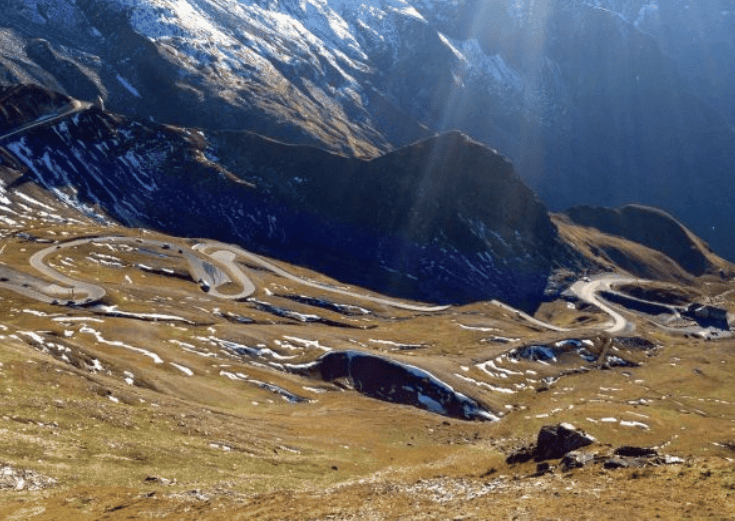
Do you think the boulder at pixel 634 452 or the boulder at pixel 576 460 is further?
the boulder at pixel 634 452

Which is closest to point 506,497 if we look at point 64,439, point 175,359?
point 64,439

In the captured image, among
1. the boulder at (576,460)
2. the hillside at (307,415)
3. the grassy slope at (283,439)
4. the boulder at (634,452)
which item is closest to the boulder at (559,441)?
the hillside at (307,415)

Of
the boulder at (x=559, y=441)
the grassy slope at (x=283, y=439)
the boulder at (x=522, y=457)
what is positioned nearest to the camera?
the grassy slope at (x=283, y=439)

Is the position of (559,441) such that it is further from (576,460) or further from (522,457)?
(576,460)

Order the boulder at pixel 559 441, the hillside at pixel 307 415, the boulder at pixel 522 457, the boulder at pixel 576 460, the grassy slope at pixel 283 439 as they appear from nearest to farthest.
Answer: the grassy slope at pixel 283 439 → the hillside at pixel 307 415 → the boulder at pixel 576 460 → the boulder at pixel 559 441 → the boulder at pixel 522 457

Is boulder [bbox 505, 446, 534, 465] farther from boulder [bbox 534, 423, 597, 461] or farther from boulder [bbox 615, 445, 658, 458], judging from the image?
boulder [bbox 615, 445, 658, 458]

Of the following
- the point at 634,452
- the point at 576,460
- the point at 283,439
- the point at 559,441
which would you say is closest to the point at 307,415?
the point at 283,439

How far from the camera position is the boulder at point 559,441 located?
63.7 metres

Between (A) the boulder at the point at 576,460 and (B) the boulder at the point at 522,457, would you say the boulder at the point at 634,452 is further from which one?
(B) the boulder at the point at 522,457

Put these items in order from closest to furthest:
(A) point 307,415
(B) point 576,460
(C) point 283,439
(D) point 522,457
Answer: (B) point 576,460, (D) point 522,457, (C) point 283,439, (A) point 307,415

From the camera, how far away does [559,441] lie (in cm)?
6494

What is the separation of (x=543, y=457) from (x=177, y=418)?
38065 millimetres

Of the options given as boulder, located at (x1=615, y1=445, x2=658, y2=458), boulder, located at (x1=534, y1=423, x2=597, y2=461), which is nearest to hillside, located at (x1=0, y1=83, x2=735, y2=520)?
boulder, located at (x1=615, y1=445, x2=658, y2=458)

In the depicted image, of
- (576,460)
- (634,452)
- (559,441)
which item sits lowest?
(559,441)
